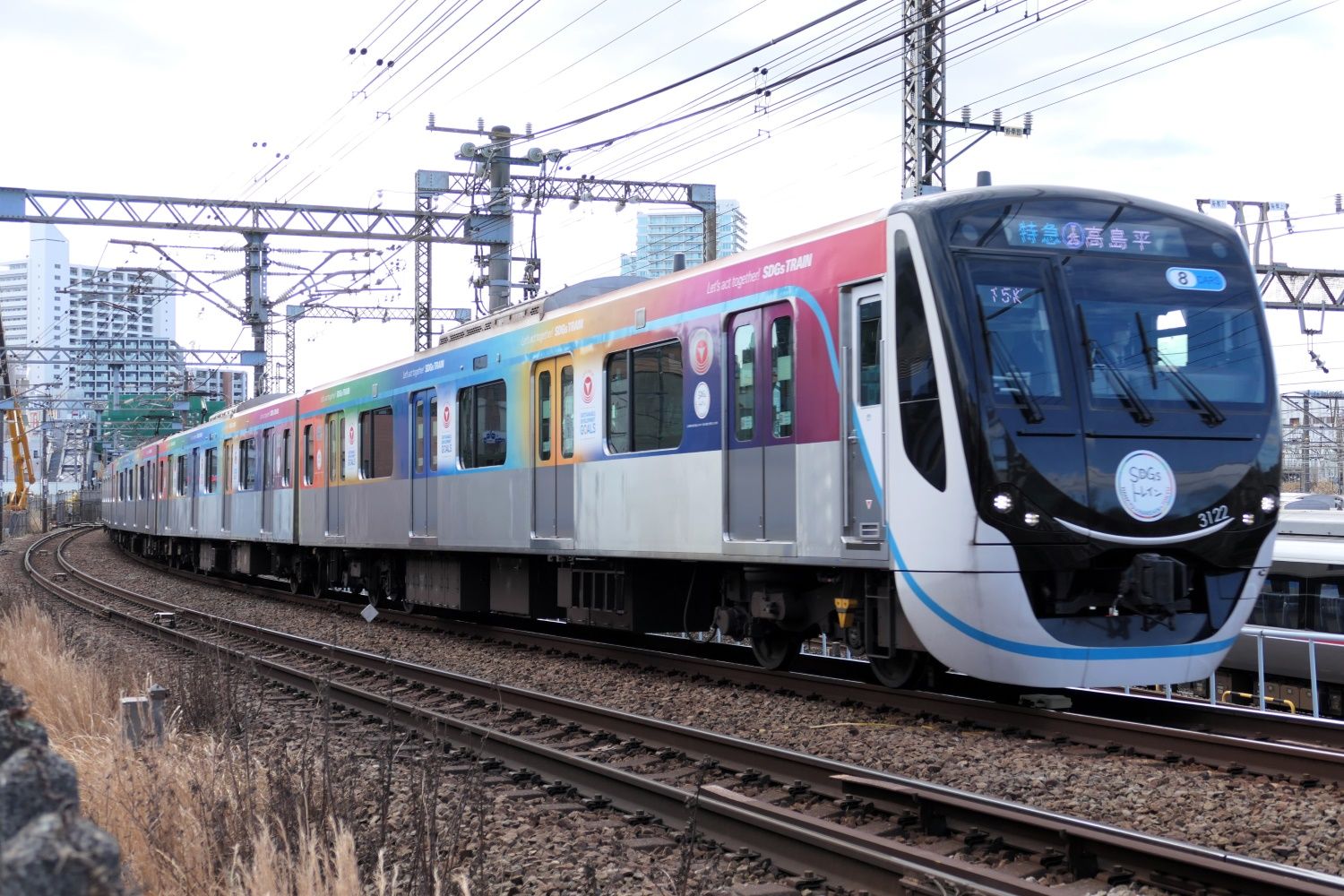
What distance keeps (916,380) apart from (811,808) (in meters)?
2.86

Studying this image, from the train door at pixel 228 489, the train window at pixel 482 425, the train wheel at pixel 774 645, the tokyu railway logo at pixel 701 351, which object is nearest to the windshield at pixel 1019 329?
the tokyu railway logo at pixel 701 351

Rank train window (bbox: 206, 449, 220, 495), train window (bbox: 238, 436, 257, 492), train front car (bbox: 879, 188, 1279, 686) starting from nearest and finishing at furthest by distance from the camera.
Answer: train front car (bbox: 879, 188, 1279, 686)
train window (bbox: 238, 436, 257, 492)
train window (bbox: 206, 449, 220, 495)

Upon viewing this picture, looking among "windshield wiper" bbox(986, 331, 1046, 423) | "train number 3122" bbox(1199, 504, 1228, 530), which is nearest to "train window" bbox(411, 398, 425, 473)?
"windshield wiper" bbox(986, 331, 1046, 423)

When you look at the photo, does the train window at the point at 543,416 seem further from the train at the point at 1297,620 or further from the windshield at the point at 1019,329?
the train at the point at 1297,620

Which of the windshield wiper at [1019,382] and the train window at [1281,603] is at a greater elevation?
the windshield wiper at [1019,382]

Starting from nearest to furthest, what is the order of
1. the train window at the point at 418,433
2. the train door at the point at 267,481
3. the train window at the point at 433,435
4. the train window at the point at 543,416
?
the train window at the point at 543,416, the train window at the point at 433,435, the train window at the point at 418,433, the train door at the point at 267,481

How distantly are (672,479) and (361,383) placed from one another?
8422mm

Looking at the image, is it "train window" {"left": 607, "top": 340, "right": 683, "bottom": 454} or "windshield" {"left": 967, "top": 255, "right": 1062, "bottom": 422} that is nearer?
"windshield" {"left": 967, "top": 255, "right": 1062, "bottom": 422}

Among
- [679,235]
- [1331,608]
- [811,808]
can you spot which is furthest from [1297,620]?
[679,235]

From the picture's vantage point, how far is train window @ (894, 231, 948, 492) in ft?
26.9

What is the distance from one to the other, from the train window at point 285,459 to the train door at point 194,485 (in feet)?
26.4

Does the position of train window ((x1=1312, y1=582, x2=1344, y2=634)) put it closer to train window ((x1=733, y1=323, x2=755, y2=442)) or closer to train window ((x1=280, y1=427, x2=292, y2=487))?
train window ((x1=733, y1=323, x2=755, y2=442))

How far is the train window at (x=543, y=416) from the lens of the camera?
13.3 m

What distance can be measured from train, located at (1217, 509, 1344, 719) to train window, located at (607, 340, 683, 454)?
8146mm
